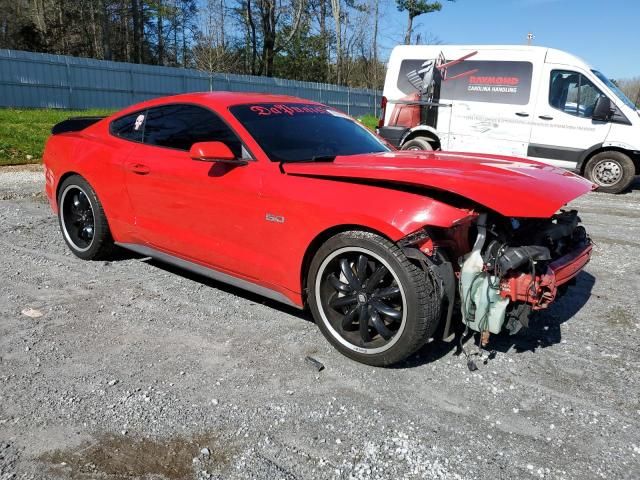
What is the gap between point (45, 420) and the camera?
2508 millimetres

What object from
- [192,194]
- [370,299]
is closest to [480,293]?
[370,299]

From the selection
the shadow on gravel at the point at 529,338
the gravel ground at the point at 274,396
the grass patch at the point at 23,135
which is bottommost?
the gravel ground at the point at 274,396

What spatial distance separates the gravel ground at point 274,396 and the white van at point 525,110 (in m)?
6.30

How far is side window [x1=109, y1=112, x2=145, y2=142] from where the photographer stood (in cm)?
443

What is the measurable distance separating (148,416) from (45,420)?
48 cm

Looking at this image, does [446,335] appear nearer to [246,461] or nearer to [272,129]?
[246,461]

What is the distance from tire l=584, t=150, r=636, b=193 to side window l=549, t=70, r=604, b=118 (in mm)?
831

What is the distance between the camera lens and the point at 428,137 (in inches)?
428

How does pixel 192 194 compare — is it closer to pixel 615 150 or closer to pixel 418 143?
pixel 418 143

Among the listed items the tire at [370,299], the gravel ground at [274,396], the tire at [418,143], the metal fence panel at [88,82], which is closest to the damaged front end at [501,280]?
the tire at [370,299]

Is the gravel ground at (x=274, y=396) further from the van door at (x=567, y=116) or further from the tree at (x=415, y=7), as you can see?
the tree at (x=415, y=7)

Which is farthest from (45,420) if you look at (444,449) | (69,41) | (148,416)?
(69,41)

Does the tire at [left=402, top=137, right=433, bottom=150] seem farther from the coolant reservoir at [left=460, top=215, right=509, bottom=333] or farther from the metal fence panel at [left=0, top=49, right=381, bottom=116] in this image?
the metal fence panel at [left=0, top=49, right=381, bottom=116]

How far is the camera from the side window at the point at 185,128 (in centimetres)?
376
